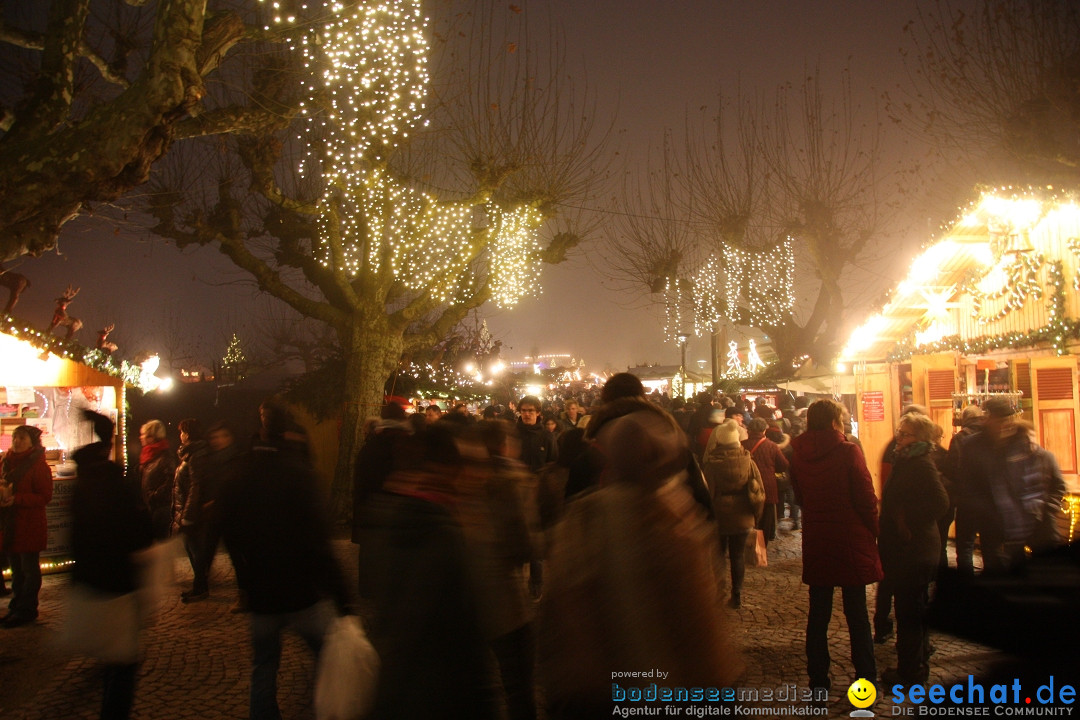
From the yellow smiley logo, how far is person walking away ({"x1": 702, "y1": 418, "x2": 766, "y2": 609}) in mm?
1931

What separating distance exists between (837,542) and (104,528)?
422 cm

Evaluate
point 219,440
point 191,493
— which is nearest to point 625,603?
point 219,440

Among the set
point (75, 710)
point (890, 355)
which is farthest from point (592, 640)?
point (890, 355)

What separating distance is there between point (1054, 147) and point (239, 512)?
30.0ft

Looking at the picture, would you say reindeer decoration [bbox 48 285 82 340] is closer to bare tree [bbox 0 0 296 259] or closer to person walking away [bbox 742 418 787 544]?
bare tree [bbox 0 0 296 259]

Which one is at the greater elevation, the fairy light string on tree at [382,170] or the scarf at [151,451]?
the fairy light string on tree at [382,170]

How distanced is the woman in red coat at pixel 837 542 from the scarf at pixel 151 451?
6.61 m

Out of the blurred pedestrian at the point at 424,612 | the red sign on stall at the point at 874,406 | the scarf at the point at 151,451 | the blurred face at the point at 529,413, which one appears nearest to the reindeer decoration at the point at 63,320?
the scarf at the point at 151,451

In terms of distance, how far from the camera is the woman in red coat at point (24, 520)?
6238 mm

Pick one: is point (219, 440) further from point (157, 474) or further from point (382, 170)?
point (382, 170)

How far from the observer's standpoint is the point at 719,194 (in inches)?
720

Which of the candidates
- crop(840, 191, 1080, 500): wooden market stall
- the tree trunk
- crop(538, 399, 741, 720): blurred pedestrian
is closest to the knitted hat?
crop(538, 399, 741, 720): blurred pedestrian

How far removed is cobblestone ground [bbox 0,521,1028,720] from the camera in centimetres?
436

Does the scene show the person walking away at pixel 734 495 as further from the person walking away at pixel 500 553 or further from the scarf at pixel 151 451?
the scarf at pixel 151 451
